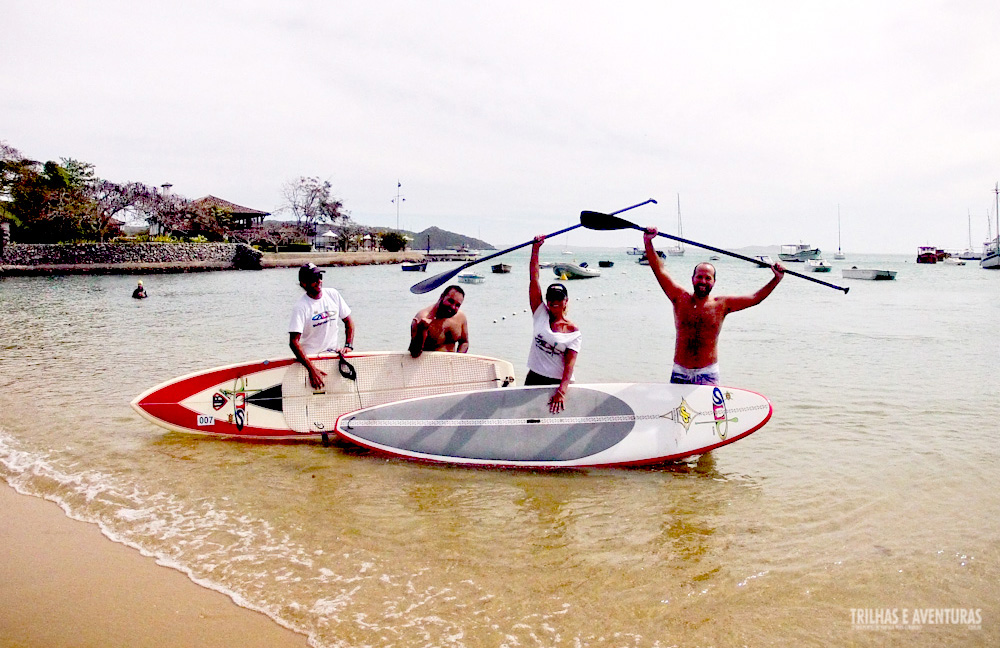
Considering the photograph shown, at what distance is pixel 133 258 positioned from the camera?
157 feet

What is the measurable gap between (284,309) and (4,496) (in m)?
19.3

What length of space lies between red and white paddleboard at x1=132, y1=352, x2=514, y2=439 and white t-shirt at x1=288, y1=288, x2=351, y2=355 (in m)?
0.16

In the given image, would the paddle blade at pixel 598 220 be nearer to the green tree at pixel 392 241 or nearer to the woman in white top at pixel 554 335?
the woman in white top at pixel 554 335

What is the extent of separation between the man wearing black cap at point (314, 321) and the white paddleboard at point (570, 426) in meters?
0.90

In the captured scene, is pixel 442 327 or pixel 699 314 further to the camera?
pixel 442 327

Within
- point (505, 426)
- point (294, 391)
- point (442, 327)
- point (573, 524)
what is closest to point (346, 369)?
point (294, 391)

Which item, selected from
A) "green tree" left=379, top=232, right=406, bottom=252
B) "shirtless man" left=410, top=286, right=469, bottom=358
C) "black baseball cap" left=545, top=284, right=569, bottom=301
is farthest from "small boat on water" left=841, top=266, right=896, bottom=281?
"green tree" left=379, top=232, right=406, bottom=252

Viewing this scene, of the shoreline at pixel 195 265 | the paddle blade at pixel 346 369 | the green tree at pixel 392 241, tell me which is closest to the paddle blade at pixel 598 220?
the paddle blade at pixel 346 369

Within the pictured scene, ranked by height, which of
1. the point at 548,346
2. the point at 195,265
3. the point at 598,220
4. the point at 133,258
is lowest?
the point at 548,346

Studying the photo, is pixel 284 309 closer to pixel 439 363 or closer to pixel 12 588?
pixel 439 363

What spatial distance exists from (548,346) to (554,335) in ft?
0.55

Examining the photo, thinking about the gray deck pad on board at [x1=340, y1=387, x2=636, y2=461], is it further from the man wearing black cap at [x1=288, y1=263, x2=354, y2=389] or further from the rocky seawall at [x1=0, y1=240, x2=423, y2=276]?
the rocky seawall at [x1=0, y1=240, x2=423, y2=276]

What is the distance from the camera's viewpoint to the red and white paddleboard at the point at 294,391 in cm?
665

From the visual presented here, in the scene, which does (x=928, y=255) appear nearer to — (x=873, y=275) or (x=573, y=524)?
(x=873, y=275)
